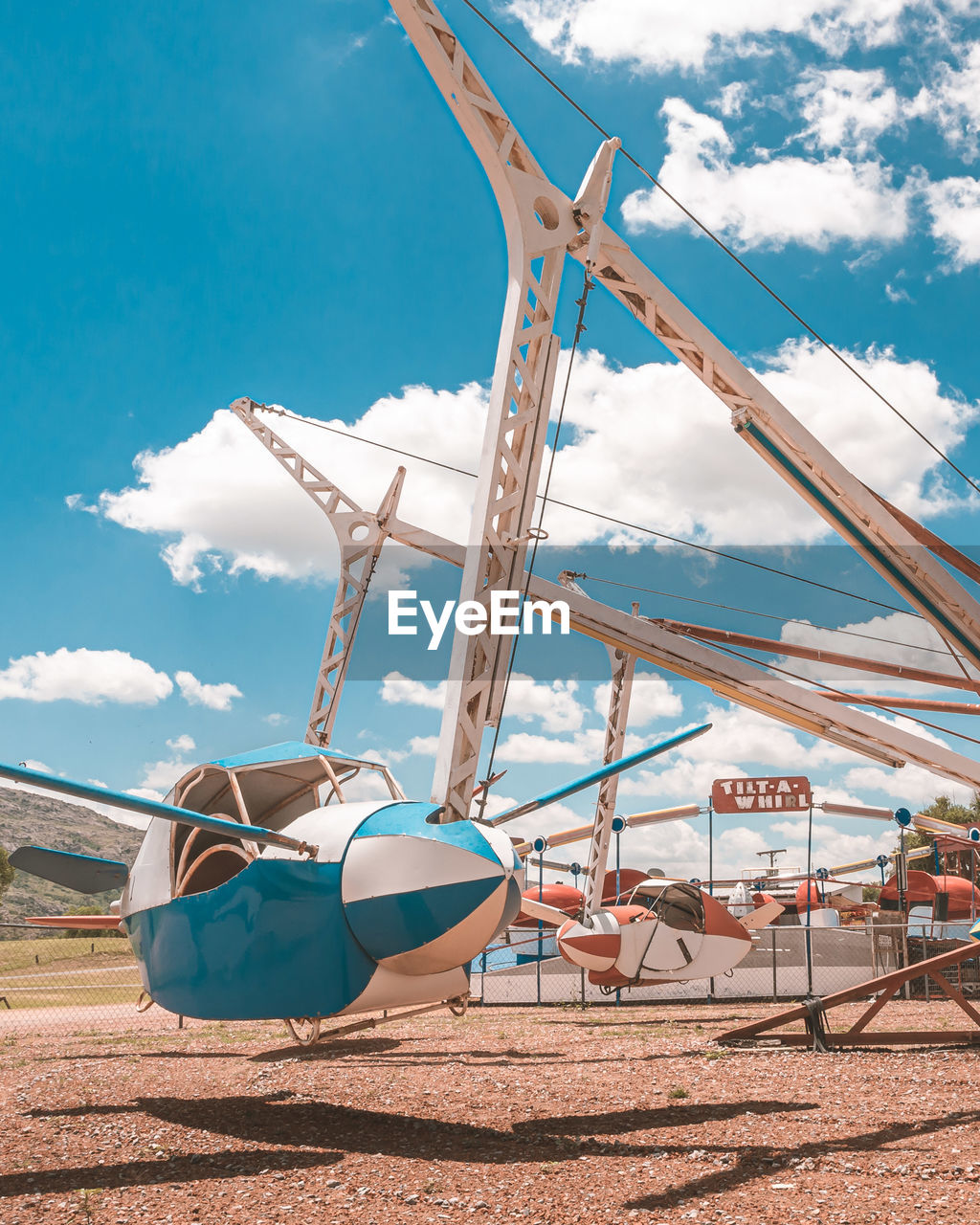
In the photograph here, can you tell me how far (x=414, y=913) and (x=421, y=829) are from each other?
1.70 ft

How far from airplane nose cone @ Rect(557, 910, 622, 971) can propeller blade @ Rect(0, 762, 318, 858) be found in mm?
12677

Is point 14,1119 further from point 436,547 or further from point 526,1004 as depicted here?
point 526,1004

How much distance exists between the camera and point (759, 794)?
2158cm

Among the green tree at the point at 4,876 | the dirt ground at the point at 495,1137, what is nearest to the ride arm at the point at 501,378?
the dirt ground at the point at 495,1137

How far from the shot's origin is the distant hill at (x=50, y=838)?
10231 centimetres

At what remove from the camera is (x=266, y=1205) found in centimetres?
521

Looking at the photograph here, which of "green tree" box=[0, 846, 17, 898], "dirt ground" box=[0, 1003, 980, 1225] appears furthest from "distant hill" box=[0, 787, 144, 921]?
"dirt ground" box=[0, 1003, 980, 1225]

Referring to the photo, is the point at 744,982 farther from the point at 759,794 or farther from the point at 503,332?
the point at 503,332

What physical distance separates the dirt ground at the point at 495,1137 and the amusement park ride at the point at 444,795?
974mm

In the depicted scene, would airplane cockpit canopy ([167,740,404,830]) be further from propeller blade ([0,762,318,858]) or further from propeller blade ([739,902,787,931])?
propeller blade ([739,902,787,931])

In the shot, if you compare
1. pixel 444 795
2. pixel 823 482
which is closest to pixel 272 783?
pixel 444 795

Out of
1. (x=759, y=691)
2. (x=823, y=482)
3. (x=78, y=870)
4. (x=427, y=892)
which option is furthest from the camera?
(x=759, y=691)

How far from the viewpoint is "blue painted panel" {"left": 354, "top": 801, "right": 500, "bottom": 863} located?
19.0 feet

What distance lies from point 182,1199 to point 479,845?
2.60 m
